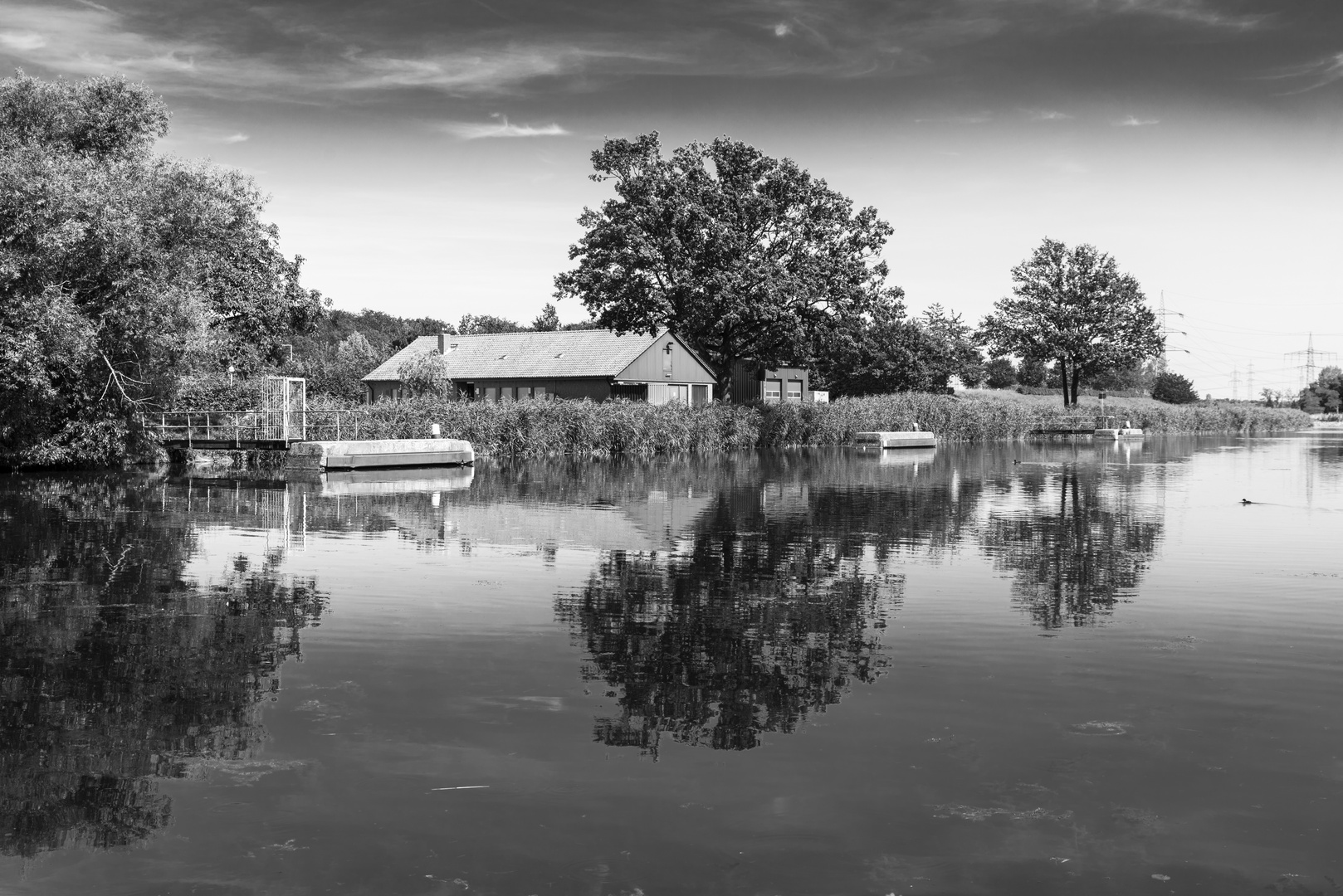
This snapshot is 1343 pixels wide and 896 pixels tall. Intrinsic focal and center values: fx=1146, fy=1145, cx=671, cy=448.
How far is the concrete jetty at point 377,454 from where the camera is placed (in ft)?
136

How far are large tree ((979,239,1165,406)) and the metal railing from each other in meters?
74.0

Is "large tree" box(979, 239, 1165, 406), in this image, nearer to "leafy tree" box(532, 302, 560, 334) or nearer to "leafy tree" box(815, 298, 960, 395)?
"leafy tree" box(815, 298, 960, 395)

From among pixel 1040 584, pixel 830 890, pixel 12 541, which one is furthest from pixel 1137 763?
pixel 12 541

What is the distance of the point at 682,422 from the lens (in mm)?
58125

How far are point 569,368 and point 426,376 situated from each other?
8.92 metres

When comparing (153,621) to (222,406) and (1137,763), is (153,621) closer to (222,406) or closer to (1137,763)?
(1137,763)

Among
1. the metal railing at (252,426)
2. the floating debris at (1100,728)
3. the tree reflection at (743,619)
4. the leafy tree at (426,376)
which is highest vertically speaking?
the leafy tree at (426,376)

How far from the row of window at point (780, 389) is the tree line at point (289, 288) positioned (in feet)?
22.2

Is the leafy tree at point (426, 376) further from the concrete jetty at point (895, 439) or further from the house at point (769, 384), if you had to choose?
the concrete jetty at point (895, 439)

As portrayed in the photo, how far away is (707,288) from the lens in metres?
60.4

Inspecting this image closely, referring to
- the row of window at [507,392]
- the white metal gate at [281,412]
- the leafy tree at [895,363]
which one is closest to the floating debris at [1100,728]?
the white metal gate at [281,412]

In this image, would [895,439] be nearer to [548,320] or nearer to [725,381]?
[725,381]

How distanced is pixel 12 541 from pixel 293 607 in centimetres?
924

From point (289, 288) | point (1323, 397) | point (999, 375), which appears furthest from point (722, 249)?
point (1323, 397)
